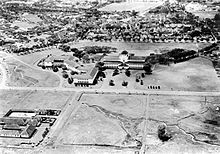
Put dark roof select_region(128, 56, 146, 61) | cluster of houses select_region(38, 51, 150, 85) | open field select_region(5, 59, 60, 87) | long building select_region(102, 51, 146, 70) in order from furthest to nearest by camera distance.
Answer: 1. dark roof select_region(128, 56, 146, 61)
2. long building select_region(102, 51, 146, 70)
3. open field select_region(5, 59, 60, 87)
4. cluster of houses select_region(38, 51, 150, 85)

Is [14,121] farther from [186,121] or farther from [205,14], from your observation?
[205,14]

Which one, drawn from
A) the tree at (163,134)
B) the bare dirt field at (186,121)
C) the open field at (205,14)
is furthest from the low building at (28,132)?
the open field at (205,14)

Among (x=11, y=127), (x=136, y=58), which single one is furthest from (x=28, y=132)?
(x=136, y=58)

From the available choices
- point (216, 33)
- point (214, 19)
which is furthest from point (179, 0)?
point (216, 33)

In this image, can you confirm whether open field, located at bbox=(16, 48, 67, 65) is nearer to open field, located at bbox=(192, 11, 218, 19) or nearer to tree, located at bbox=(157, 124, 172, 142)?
tree, located at bbox=(157, 124, 172, 142)

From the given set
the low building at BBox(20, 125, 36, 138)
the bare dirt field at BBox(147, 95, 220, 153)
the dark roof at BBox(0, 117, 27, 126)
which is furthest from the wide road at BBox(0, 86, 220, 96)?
the low building at BBox(20, 125, 36, 138)

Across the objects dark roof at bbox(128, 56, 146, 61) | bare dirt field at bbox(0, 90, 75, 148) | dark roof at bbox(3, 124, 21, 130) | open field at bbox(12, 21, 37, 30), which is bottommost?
bare dirt field at bbox(0, 90, 75, 148)
